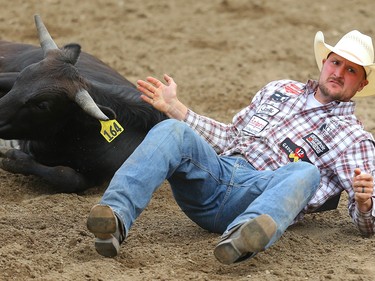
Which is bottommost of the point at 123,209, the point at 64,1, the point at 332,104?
the point at 64,1

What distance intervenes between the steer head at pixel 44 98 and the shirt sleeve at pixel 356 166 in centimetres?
159

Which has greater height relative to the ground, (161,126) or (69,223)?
(161,126)

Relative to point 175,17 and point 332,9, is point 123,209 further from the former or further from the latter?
point 332,9

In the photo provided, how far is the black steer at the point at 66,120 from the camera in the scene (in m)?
6.18

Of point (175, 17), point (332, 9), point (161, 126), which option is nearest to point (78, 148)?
point (161, 126)

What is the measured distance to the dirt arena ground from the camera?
490 centimetres

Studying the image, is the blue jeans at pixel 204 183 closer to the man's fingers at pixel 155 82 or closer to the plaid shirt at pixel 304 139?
the plaid shirt at pixel 304 139

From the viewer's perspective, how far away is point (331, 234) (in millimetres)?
5715

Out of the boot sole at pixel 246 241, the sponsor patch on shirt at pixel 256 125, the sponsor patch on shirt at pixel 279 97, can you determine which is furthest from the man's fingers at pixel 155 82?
the boot sole at pixel 246 241

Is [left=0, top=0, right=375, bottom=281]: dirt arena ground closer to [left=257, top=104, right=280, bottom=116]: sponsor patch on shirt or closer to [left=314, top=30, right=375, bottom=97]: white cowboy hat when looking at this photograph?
[left=257, top=104, right=280, bottom=116]: sponsor patch on shirt

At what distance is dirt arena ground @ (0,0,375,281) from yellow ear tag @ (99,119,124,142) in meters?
0.50

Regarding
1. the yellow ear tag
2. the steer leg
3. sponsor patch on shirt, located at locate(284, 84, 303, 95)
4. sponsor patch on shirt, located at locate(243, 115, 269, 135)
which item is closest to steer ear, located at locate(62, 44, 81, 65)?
the yellow ear tag

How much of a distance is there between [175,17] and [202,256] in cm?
664

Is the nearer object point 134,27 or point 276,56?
point 276,56
